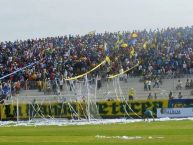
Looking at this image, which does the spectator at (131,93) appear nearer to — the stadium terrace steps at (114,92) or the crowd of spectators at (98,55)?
the stadium terrace steps at (114,92)

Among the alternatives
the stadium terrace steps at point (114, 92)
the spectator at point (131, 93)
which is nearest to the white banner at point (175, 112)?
the stadium terrace steps at point (114, 92)

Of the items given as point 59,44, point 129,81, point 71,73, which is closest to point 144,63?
point 129,81

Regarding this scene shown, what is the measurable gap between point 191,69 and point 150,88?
364 centimetres

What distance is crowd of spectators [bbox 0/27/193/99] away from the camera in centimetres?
4616

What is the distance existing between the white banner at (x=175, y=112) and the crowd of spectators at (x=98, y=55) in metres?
4.46

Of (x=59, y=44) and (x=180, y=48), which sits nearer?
(x=180, y=48)

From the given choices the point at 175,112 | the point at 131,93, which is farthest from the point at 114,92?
the point at 175,112

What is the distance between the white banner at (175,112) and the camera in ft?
129

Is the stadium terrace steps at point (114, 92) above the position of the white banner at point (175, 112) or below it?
above

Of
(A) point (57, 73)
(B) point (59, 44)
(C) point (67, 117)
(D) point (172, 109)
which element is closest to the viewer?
(D) point (172, 109)

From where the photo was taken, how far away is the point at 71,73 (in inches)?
1981

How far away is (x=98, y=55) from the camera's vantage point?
169 ft

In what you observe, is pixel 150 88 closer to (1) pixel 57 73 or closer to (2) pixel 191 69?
(2) pixel 191 69

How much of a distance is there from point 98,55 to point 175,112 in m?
13.8
